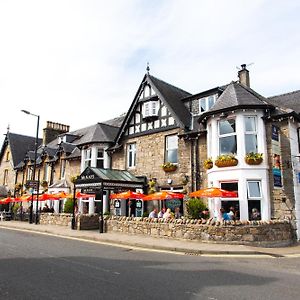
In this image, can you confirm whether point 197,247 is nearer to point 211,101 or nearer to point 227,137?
point 227,137

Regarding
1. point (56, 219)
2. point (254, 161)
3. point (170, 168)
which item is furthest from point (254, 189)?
point (56, 219)

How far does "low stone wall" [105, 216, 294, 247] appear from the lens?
44.8ft

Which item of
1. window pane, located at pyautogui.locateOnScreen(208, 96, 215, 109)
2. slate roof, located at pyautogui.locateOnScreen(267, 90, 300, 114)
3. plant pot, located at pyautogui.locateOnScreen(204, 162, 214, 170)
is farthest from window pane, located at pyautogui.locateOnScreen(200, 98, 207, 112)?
plant pot, located at pyautogui.locateOnScreen(204, 162, 214, 170)

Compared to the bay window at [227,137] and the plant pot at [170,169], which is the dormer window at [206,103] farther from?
the plant pot at [170,169]

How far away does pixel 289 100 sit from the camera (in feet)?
68.5

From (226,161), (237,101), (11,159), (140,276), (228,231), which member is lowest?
(140,276)

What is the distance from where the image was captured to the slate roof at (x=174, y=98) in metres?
21.5

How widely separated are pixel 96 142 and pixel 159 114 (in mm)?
6254

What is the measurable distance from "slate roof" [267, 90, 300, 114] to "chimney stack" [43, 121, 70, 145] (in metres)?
27.1

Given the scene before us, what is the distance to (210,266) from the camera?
31.1 feet

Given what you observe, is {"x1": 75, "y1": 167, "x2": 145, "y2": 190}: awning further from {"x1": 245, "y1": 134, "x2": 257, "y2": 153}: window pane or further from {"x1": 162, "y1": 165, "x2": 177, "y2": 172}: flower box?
{"x1": 245, "y1": 134, "x2": 257, "y2": 153}: window pane

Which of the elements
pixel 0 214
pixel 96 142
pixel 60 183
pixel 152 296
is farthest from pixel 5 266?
pixel 0 214

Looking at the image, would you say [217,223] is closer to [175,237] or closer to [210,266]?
[175,237]

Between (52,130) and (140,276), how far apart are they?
114 feet
